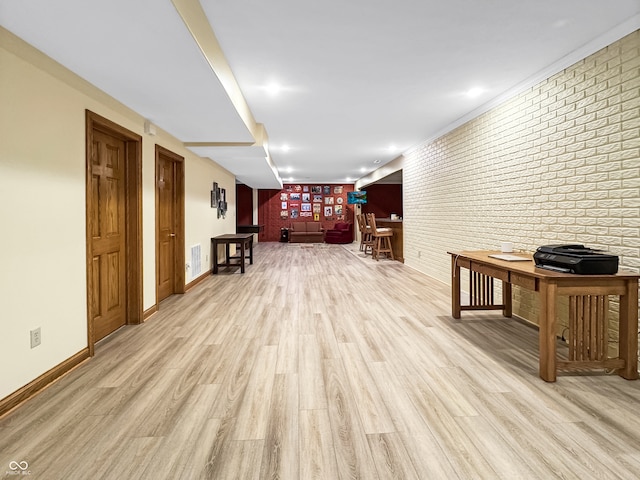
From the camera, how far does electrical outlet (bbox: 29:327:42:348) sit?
207 centimetres

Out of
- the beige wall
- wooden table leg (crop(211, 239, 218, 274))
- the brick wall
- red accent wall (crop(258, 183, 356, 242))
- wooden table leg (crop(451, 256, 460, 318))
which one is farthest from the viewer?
red accent wall (crop(258, 183, 356, 242))

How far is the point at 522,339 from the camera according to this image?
9.87ft

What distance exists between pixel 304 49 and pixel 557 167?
2537 millimetres

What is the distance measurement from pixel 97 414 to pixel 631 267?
3648mm

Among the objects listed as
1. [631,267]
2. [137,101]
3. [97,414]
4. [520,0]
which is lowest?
[97,414]

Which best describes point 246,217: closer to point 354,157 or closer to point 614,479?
point 354,157

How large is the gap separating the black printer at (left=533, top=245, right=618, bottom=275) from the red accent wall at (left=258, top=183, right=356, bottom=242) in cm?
1194

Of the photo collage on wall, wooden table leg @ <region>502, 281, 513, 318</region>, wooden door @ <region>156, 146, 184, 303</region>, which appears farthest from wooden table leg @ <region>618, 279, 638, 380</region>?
the photo collage on wall

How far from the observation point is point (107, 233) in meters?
3.12

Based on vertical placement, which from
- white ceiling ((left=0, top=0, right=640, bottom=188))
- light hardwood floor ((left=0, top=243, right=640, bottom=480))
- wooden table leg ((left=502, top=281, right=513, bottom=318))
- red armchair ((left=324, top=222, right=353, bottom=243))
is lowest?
light hardwood floor ((left=0, top=243, right=640, bottom=480))

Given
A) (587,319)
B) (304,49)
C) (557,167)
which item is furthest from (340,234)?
(587,319)

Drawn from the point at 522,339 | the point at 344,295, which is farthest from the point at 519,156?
the point at 344,295

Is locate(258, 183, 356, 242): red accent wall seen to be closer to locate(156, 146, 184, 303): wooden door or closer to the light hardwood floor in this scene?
locate(156, 146, 184, 303): wooden door

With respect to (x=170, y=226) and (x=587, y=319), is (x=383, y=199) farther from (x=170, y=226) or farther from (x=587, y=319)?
(x=587, y=319)
